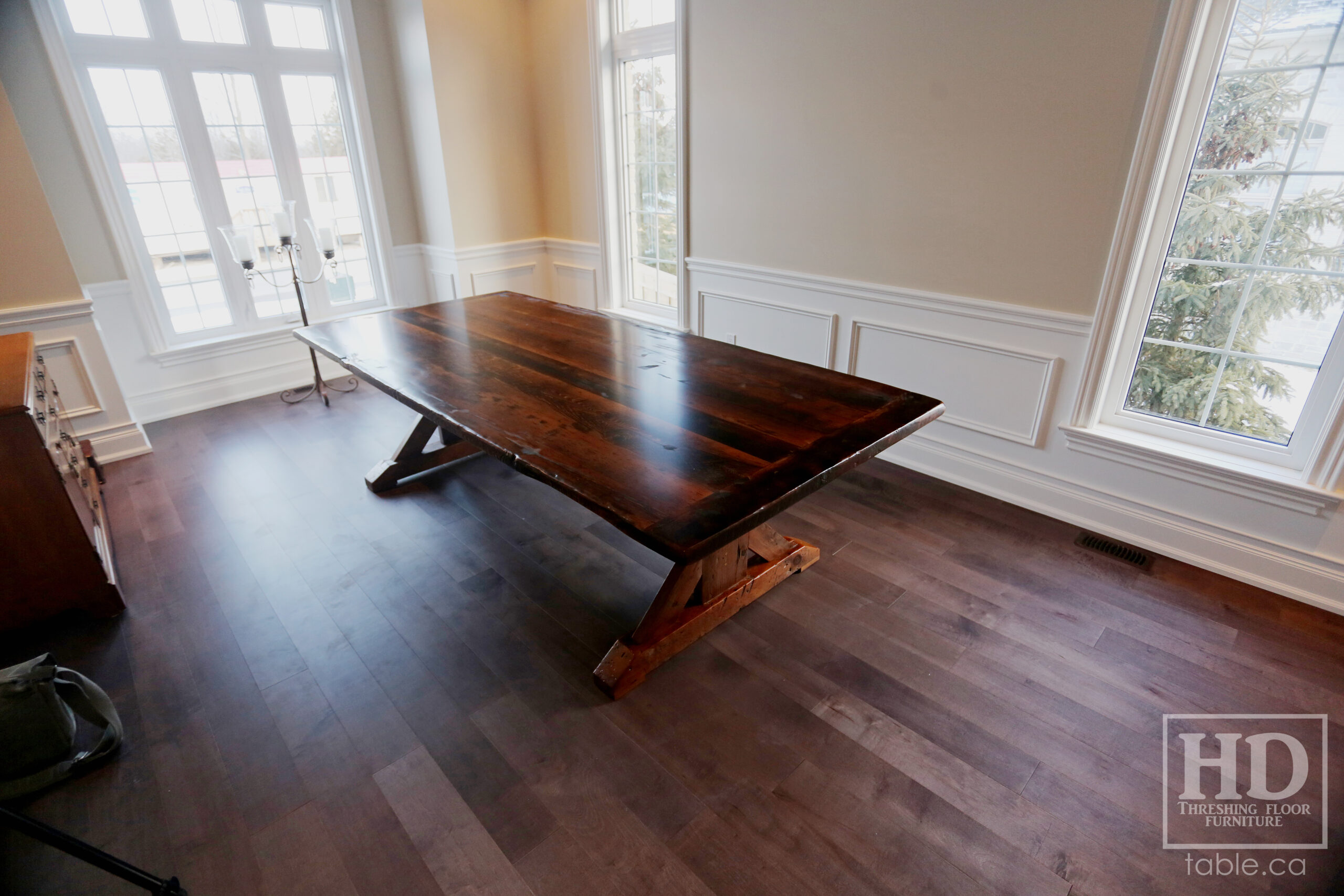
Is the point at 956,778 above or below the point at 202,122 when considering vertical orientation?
below

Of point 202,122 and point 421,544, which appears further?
point 202,122

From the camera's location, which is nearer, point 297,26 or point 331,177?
point 297,26

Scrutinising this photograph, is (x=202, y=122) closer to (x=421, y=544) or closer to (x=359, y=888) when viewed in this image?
(x=421, y=544)

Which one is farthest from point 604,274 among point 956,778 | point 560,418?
point 956,778

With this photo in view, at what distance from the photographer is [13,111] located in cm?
288

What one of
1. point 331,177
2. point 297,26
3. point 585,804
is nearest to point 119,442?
point 331,177

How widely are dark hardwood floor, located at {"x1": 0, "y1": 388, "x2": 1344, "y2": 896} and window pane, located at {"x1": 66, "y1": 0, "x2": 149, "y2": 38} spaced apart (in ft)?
8.50

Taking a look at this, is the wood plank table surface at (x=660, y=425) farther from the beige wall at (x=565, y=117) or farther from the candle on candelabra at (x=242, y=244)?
the beige wall at (x=565, y=117)

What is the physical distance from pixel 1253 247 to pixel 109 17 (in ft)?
16.9

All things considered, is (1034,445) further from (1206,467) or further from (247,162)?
(247,162)

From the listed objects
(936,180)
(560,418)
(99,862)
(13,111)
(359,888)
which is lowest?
(359,888)

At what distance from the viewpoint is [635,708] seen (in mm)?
1767

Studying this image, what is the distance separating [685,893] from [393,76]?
4.77m

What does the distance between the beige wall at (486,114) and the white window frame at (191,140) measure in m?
0.59
